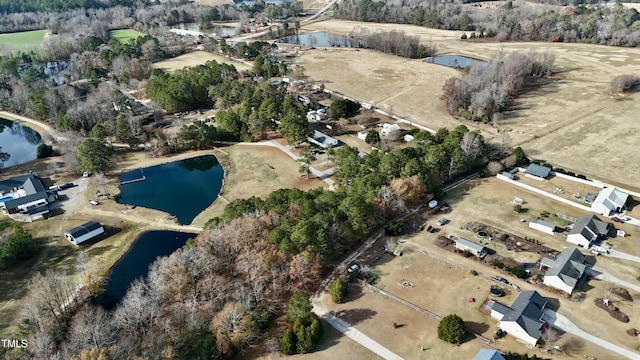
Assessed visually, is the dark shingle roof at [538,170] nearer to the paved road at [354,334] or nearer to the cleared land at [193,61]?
the paved road at [354,334]

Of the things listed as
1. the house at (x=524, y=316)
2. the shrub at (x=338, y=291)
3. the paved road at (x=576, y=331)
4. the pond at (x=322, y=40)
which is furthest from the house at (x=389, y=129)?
the pond at (x=322, y=40)

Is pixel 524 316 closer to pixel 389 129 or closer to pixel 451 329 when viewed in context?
pixel 451 329

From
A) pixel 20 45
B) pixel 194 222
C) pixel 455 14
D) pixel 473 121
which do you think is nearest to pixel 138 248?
pixel 194 222

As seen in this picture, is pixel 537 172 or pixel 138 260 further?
pixel 537 172

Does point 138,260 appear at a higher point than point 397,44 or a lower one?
lower

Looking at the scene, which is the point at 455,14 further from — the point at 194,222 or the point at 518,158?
the point at 194,222

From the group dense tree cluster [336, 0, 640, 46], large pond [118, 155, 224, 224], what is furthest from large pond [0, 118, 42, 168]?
dense tree cluster [336, 0, 640, 46]

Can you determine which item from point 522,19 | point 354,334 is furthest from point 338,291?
point 522,19
